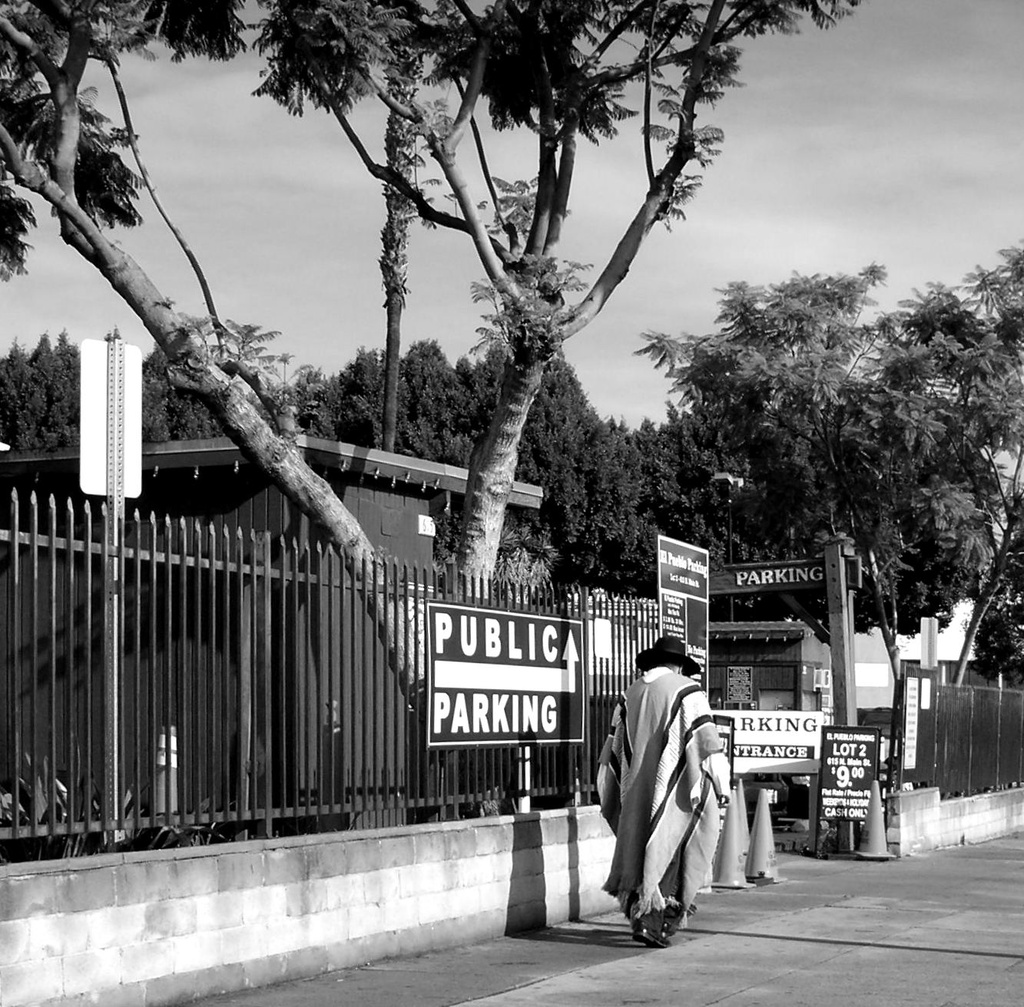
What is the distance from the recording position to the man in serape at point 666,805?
9633mm

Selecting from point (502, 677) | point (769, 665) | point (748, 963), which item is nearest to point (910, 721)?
point (502, 677)

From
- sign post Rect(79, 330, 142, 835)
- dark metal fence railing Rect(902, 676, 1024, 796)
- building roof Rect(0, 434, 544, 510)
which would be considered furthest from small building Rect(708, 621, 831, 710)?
sign post Rect(79, 330, 142, 835)

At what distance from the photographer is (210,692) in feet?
27.9

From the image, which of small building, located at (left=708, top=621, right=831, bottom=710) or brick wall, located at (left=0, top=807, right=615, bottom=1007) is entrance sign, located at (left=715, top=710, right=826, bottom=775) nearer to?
brick wall, located at (left=0, top=807, right=615, bottom=1007)

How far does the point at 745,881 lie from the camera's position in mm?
13242

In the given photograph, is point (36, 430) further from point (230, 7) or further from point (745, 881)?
point (745, 881)

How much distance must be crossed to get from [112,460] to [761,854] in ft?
25.4

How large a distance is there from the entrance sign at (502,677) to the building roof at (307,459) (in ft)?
16.0

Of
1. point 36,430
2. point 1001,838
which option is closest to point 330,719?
point 1001,838

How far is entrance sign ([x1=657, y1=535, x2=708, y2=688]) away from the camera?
13.1 m

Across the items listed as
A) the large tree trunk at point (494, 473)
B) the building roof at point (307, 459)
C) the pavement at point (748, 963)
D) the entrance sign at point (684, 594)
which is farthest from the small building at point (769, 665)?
the pavement at point (748, 963)

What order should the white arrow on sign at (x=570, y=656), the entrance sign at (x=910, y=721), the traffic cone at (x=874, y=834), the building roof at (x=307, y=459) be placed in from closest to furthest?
1. the white arrow on sign at (x=570, y=656)
2. the traffic cone at (x=874, y=834)
3. the building roof at (x=307, y=459)
4. the entrance sign at (x=910, y=721)

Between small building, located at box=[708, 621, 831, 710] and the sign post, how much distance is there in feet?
92.1

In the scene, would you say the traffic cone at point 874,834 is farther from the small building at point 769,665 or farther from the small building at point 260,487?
the small building at point 769,665
